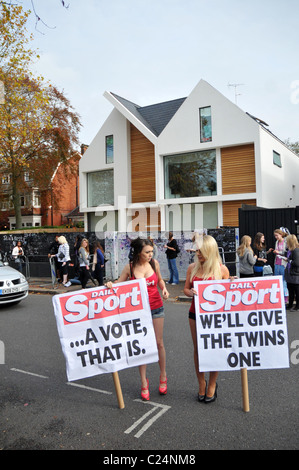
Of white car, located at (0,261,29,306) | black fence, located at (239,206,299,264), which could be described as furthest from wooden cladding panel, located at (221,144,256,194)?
white car, located at (0,261,29,306)

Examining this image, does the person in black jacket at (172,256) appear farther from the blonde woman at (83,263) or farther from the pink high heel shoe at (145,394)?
the pink high heel shoe at (145,394)

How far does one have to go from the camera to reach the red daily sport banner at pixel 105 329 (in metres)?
3.84

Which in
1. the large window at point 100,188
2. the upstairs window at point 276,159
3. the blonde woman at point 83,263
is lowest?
the blonde woman at point 83,263

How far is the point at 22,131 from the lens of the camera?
19938 mm

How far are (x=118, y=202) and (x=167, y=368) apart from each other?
60.7 feet

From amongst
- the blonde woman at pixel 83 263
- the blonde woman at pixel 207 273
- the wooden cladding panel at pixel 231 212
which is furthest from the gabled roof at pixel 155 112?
the blonde woman at pixel 207 273

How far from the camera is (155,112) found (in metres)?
24.2

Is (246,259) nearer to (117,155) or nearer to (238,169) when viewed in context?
(238,169)

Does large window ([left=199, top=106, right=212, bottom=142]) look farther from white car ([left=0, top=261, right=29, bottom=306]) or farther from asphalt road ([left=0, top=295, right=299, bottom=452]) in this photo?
asphalt road ([left=0, top=295, right=299, bottom=452])

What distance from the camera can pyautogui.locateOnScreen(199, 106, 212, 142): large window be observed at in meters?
19.7

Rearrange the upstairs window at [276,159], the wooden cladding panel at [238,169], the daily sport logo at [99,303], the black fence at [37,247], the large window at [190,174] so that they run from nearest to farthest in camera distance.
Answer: the daily sport logo at [99,303]
the black fence at [37,247]
the wooden cladding panel at [238,169]
the large window at [190,174]
the upstairs window at [276,159]

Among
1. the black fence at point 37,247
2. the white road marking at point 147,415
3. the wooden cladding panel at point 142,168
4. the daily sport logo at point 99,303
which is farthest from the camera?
the wooden cladding panel at point 142,168

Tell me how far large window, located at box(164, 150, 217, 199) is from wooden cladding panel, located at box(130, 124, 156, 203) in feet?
4.44

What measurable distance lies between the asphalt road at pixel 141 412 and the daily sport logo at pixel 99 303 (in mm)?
1014
